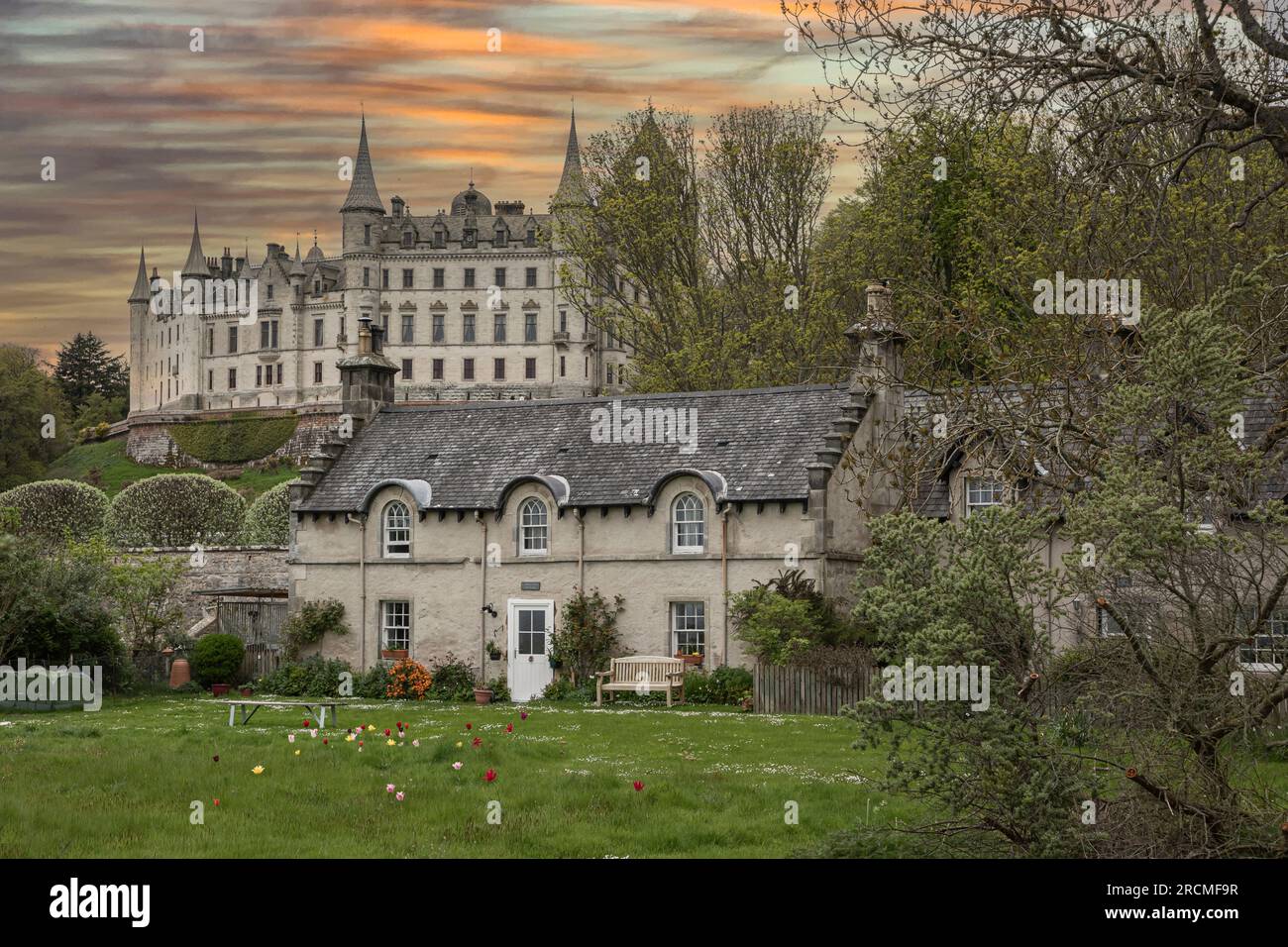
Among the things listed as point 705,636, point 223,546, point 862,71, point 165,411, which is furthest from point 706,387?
point 165,411

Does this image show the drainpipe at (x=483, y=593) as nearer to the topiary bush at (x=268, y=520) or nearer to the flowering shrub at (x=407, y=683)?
the flowering shrub at (x=407, y=683)

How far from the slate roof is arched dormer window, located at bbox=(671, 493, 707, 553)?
2.61ft

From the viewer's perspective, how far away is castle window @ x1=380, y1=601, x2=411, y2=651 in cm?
3828

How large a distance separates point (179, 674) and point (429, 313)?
8503 cm

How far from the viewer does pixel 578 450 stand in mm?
37969

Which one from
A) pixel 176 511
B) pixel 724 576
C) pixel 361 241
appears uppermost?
pixel 361 241

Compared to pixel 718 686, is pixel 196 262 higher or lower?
higher

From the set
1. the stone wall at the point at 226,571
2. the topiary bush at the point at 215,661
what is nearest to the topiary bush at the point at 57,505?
the stone wall at the point at 226,571

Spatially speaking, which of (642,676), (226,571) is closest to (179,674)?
(642,676)

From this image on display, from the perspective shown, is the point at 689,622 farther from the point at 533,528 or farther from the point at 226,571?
the point at 226,571

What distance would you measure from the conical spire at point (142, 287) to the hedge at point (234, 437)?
2253 centimetres

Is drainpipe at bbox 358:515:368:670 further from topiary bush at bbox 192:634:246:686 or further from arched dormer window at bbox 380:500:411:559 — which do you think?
topiary bush at bbox 192:634:246:686

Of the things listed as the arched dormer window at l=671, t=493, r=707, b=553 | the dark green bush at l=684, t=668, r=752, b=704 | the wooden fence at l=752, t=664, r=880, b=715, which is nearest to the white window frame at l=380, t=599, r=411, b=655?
the arched dormer window at l=671, t=493, r=707, b=553

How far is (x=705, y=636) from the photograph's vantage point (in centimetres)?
3491
